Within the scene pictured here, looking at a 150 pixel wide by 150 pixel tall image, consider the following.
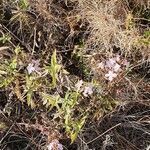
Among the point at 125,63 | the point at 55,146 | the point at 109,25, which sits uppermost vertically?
the point at 109,25

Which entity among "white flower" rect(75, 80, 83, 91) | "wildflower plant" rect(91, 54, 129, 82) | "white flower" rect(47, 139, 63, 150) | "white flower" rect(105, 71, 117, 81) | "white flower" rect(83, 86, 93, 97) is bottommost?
"white flower" rect(47, 139, 63, 150)

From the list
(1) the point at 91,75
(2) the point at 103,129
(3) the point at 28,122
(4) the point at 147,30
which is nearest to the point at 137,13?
(4) the point at 147,30

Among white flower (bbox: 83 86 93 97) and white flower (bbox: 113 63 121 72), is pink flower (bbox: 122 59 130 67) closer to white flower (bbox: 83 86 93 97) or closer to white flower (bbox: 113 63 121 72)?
white flower (bbox: 113 63 121 72)

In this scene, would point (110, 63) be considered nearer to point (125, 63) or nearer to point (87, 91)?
point (125, 63)

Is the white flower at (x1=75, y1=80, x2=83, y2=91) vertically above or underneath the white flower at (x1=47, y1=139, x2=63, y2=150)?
above

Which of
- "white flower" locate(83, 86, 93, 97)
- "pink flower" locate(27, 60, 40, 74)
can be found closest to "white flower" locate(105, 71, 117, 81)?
"white flower" locate(83, 86, 93, 97)

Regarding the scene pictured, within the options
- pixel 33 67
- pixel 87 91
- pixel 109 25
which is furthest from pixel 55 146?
pixel 109 25

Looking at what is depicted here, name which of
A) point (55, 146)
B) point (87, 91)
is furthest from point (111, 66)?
point (55, 146)

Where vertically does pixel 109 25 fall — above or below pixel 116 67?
above

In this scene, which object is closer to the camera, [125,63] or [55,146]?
[55,146]
